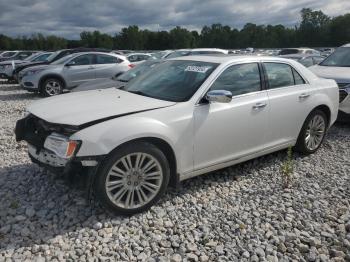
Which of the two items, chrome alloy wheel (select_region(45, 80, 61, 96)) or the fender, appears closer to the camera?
the fender

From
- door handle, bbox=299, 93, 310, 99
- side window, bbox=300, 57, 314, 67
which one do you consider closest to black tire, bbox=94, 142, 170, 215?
door handle, bbox=299, 93, 310, 99

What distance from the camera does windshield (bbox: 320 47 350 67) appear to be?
A: 8.54m

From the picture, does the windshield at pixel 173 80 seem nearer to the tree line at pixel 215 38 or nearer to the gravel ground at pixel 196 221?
the gravel ground at pixel 196 221

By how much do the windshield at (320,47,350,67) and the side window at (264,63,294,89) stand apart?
3820mm

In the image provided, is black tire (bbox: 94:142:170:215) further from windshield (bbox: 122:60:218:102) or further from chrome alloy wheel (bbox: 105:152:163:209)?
windshield (bbox: 122:60:218:102)

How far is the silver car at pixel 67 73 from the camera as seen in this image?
12711 mm

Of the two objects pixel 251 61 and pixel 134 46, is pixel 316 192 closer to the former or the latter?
pixel 251 61

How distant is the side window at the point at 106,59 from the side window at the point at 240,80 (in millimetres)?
9517

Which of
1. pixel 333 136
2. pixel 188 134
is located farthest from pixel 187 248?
pixel 333 136

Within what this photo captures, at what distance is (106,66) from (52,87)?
2034mm

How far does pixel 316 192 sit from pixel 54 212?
3.09 meters

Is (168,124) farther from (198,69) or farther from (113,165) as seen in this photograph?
(198,69)

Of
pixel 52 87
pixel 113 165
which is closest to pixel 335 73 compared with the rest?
pixel 113 165

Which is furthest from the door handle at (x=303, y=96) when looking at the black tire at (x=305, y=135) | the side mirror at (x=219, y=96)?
the side mirror at (x=219, y=96)
